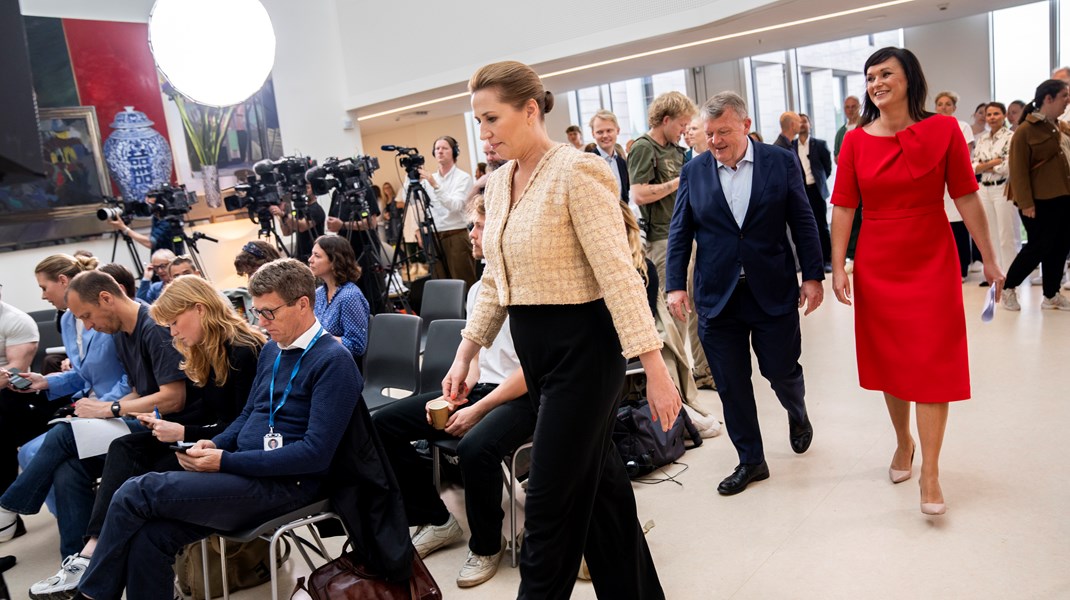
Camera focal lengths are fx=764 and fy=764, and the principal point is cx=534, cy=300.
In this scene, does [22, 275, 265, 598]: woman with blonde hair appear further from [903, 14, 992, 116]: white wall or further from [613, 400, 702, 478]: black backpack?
[903, 14, 992, 116]: white wall

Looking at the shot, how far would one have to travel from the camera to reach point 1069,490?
9.05 ft

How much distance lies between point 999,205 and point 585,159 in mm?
6150

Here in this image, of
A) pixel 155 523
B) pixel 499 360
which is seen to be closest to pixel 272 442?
pixel 155 523

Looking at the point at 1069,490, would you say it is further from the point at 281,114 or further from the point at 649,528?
the point at 281,114

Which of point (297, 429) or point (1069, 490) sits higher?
point (297, 429)

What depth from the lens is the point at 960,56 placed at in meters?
8.84

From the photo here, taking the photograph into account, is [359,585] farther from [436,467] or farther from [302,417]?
[436,467]

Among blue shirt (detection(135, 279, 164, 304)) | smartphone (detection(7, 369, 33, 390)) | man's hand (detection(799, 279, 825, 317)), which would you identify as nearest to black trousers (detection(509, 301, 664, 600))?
man's hand (detection(799, 279, 825, 317))

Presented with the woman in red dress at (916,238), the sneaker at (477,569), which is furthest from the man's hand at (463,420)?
the woman in red dress at (916,238)

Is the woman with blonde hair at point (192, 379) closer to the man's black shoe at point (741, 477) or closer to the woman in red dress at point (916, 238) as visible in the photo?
the man's black shoe at point (741, 477)

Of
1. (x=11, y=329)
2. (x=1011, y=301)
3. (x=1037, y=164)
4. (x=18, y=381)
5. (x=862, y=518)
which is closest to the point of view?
(x=862, y=518)

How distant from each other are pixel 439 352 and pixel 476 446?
2.89ft

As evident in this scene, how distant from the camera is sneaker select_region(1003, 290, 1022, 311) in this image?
5.56 meters

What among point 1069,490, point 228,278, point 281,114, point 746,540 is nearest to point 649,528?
point 746,540
